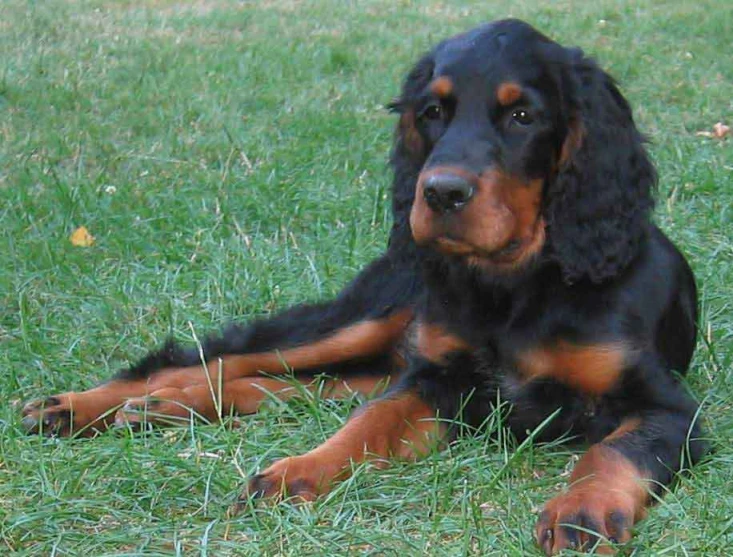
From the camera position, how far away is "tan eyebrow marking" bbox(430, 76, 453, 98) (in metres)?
3.09

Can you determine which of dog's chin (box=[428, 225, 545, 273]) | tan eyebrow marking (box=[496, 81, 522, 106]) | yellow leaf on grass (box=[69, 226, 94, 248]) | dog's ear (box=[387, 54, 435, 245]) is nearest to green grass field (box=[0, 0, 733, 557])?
yellow leaf on grass (box=[69, 226, 94, 248])

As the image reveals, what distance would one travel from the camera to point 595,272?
10.1 feet

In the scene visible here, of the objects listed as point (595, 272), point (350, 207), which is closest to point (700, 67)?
point (350, 207)

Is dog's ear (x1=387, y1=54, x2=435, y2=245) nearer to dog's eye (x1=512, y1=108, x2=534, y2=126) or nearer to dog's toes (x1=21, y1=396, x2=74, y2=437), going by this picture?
dog's eye (x1=512, y1=108, x2=534, y2=126)

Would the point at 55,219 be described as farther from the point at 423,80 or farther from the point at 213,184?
the point at 423,80

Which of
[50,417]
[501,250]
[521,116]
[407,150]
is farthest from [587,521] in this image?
[50,417]

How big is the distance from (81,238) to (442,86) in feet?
7.02

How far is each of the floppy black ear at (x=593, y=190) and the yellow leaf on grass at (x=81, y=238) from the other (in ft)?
7.36

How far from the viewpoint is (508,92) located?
302 centimetres

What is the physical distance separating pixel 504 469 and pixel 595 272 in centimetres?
60

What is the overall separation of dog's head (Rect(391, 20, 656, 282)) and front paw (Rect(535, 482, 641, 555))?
2.16 ft

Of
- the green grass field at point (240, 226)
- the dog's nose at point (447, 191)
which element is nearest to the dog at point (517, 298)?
the dog's nose at point (447, 191)

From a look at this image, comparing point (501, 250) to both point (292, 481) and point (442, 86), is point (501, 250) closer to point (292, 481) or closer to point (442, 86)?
point (442, 86)

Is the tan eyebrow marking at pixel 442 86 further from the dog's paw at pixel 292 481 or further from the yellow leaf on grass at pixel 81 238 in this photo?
the yellow leaf on grass at pixel 81 238
